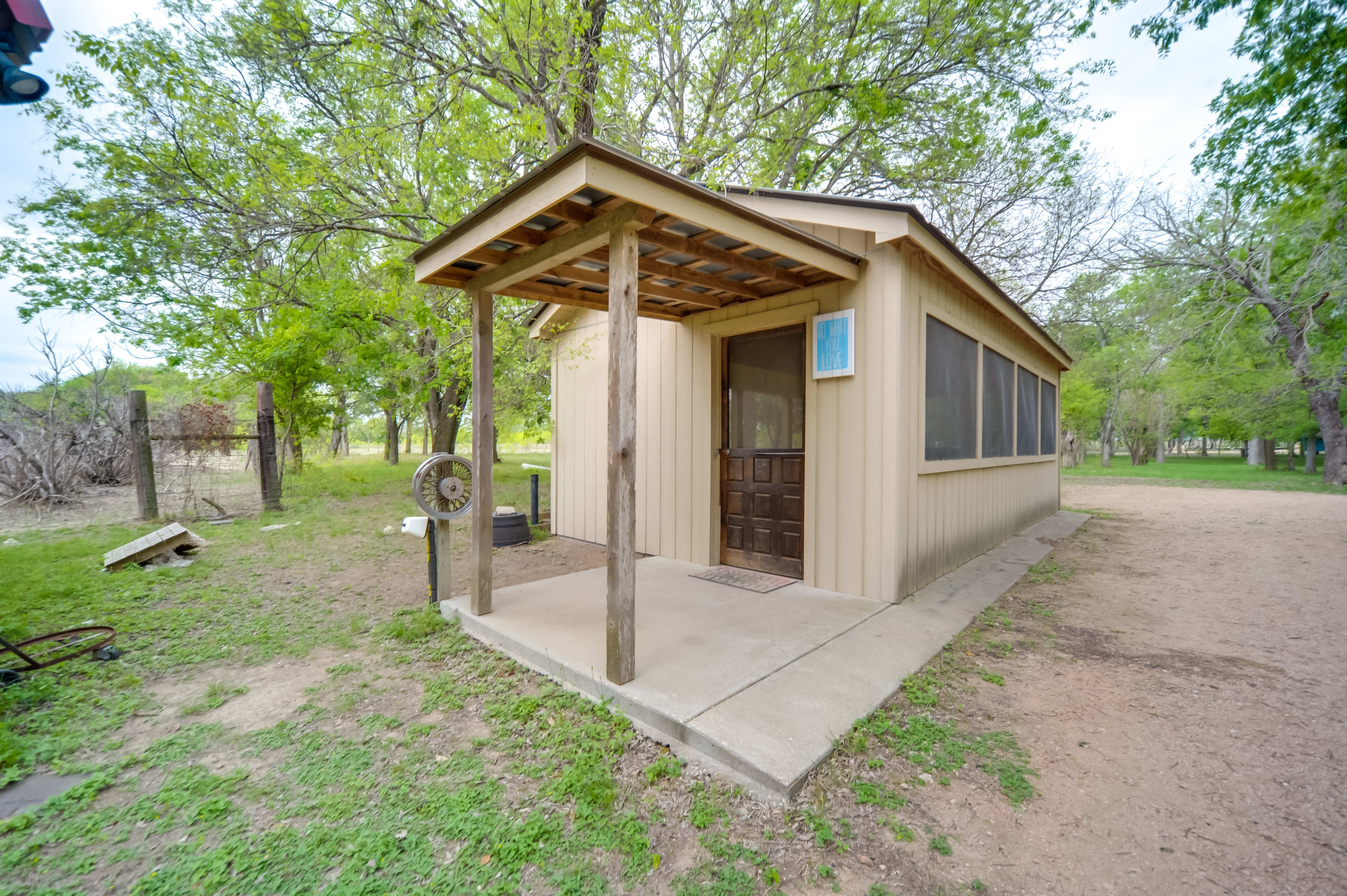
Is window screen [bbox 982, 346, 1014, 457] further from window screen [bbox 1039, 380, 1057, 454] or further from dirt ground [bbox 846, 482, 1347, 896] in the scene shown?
window screen [bbox 1039, 380, 1057, 454]

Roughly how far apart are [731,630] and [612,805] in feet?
4.94

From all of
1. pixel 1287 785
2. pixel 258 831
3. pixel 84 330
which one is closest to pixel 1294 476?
pixel 1287 785

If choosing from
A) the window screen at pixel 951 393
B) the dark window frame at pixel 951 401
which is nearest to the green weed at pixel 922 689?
the dark window frame at pixel 951 401

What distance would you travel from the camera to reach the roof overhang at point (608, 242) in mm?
2316

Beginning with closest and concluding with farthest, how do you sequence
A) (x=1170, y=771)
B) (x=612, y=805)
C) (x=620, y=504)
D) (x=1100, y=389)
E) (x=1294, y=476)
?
(x=612, y=805), (x=1170, y=771), (x=620, y=504), (x=1294, y=476), (x=1100, y=389)

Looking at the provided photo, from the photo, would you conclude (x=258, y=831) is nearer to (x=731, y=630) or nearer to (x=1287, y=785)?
(x=731, y=630)

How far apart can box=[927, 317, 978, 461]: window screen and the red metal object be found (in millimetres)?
5654

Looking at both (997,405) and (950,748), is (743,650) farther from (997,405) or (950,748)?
(997,405)

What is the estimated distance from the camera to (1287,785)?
1.92 metres

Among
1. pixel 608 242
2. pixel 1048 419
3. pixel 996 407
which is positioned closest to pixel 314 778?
pixel 608 242

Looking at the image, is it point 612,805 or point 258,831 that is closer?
point 258,831

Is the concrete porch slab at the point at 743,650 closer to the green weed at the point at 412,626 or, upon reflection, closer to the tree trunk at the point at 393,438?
the green weed at the point at 412,626

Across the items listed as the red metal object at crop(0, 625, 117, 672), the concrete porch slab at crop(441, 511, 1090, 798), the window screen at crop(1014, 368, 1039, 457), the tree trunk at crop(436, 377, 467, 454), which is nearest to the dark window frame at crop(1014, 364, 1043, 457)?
the window screen at crop(1014, 368, 1039, 457)

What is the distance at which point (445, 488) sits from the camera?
3.63 m
